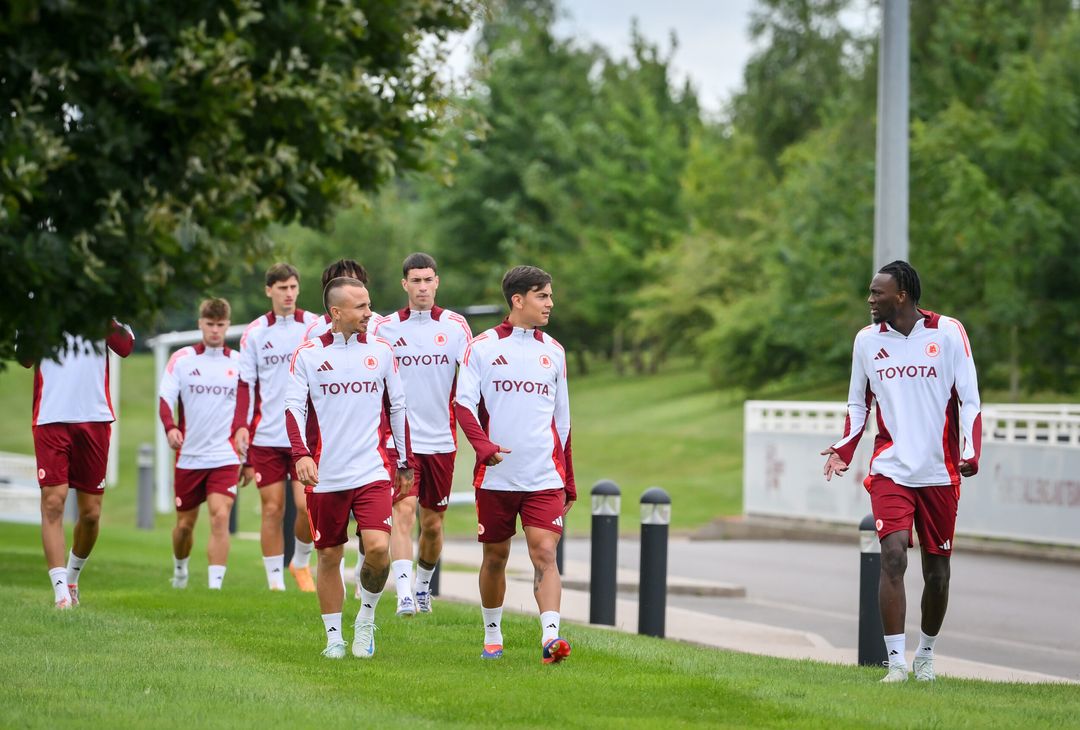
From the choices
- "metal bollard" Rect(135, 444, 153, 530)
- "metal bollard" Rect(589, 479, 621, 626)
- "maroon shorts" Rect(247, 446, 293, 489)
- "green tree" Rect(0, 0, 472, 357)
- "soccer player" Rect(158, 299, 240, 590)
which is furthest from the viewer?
"metal bollard" Rect(135, 444, 153, 530)

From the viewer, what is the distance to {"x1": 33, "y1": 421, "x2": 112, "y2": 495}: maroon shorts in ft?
36.0

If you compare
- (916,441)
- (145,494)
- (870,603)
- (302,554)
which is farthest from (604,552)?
(145,494)

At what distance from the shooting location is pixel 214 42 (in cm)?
606

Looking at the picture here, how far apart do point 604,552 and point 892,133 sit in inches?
239

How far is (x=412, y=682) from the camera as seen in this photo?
7797 mm

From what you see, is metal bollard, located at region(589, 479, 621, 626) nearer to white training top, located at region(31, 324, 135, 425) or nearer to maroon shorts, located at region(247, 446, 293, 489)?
maroon shorts, located at region(247, 446, 293, 489)

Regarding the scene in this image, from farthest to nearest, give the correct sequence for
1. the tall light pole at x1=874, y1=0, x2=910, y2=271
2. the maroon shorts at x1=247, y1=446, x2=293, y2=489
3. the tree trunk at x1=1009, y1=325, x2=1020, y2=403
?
the tree trunk at x1=1009, y1=325, x2=1020, y2=403
the tall light pole at x1=874, y1=0, x2=910, y2=271
the maroon shorts at x1=247, y1=446, x2=293, y2=489

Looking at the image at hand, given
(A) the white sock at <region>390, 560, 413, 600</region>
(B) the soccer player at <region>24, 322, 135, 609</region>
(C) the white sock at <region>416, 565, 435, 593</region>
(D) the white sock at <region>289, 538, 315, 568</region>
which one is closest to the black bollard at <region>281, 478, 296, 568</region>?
(D) the white sock at <region>289, 538, 315, 568</region>

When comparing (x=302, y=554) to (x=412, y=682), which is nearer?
(x=412, y=682)

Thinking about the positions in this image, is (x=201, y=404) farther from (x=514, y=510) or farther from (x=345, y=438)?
(x=514, y=510)

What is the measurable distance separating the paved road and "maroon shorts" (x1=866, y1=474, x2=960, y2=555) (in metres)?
2.58

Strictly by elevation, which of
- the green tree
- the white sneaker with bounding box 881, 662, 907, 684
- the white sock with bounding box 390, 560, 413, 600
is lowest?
the white sneaker with bounding box 881, 662, 907, 684

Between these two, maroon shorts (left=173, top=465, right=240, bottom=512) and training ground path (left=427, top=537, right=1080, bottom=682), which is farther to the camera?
maroon shorts (left=173, top=465, right=240, bottom=512)

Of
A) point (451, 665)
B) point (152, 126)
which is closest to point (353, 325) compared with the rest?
point (451, 665)
